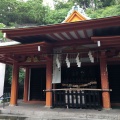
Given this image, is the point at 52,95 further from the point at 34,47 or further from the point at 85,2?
the point at 85,2

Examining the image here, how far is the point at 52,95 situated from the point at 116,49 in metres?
3.95

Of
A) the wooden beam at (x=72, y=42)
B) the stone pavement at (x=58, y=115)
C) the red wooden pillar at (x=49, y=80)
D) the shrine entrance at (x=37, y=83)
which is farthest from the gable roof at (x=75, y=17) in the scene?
the stone pavement at (x=58, y=115)

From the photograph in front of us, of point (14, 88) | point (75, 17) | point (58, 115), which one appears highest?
point (75, 17)

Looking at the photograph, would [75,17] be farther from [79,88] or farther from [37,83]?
[37,83]

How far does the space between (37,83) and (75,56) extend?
366 cm

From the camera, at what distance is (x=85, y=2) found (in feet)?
138

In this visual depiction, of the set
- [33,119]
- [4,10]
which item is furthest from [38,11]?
[33,119]

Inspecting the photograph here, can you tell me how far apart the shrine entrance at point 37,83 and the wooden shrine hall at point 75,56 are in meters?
1.43

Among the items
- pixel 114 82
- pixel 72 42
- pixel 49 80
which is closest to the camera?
pixel 49 80

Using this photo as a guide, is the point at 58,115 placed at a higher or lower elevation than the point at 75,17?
lower

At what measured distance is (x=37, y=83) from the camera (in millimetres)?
10898

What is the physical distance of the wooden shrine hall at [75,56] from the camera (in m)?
7.32

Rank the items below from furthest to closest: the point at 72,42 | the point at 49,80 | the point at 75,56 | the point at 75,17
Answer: the point at 75,17, the point at 75,56, the point at 72,42, the point at 49,80

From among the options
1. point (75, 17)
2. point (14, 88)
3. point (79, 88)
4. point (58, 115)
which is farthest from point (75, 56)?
point (14, 88)
